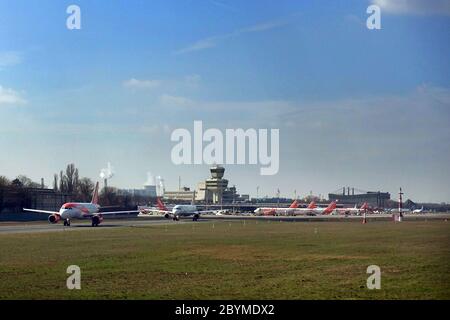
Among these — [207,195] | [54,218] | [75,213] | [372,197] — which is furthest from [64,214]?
[207,195]

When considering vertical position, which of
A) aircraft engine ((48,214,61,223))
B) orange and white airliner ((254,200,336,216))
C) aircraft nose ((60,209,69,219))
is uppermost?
aircraft nose ((60,209,69,219))

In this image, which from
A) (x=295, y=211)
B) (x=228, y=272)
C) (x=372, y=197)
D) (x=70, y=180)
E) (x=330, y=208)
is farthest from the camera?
(x=295, y=211)

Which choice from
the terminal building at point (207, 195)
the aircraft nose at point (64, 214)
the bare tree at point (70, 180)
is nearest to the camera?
the aircraft nose at point (64, 214)

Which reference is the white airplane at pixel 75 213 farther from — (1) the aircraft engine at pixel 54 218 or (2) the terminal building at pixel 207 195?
(2) the terminal building at pixel 207 195

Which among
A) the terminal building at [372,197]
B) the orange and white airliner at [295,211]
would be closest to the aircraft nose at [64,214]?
the terminal building at [372,197]

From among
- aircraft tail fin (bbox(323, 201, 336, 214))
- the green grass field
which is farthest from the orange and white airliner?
the green grass field

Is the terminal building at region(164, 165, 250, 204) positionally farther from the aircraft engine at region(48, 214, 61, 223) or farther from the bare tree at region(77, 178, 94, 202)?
the aircraft engine at region(48, 214, 61, 223)

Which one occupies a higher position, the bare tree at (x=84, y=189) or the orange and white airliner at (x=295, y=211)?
the bare tree at (x=84, y=189)

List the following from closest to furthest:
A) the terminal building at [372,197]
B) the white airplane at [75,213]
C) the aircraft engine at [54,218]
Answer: the terminal building at [372,197] → the white airplane at [75,213] → the aircraft engine at [54,218]

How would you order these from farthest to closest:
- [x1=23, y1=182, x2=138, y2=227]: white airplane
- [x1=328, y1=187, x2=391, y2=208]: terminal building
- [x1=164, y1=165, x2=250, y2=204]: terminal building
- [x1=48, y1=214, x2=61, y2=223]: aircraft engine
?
[x1=164, y1=165, x2=250, y2=204]: terminal building, [x1=48, y1=214, x2=61, y2=223]: aircraft engine, [x1=23, y1=182, x2=138, y2=227]: white airplane, [x1=328, y1=187, x2=391, y2=208]: terminal building

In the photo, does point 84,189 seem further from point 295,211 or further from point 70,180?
point 295,211
